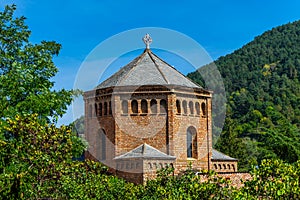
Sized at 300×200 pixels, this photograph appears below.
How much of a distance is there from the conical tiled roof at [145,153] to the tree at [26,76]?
636cm

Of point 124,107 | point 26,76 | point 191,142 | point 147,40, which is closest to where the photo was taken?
point 26,76

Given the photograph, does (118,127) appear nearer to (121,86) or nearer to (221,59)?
(121,86)

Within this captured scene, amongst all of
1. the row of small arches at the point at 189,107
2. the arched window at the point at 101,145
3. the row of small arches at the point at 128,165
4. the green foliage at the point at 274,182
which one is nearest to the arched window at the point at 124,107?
the arched window at the point at 101,145

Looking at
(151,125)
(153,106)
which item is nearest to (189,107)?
(153,106)

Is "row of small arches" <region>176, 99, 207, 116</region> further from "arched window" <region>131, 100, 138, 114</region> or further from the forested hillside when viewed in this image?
the forested hillside

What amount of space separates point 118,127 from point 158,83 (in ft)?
11.9

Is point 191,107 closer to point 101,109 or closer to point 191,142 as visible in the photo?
point 191,142

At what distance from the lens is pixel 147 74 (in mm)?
33688

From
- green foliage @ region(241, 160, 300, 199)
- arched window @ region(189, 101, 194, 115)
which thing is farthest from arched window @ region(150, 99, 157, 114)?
green foliage @ region(241, 160, 300, 199)

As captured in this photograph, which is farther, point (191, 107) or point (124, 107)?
point (191, 107)

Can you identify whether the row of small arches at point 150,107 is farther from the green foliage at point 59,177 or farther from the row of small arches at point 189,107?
the green foliage at point 59,177

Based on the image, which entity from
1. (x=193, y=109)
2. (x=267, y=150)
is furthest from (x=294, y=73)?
(x=193, y=109)

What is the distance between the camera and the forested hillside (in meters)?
60.4

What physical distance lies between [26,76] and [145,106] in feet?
32.6
